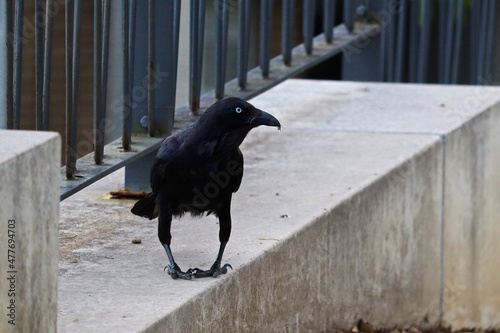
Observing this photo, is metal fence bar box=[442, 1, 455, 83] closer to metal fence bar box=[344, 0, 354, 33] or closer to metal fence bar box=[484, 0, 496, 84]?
metal fence bar box=[484, 0, 496, 84]

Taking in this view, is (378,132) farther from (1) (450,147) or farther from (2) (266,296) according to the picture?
(2) (266,296)

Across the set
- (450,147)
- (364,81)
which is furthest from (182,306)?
(364,81)

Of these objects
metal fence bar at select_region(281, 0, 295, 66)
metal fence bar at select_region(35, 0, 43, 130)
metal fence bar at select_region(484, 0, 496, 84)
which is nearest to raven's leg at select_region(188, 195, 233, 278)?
metal fence bar at select_region(35, 0, 43, 130)

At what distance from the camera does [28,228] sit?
207 centimetres

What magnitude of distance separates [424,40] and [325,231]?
3452 millimetres

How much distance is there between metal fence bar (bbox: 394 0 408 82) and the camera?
22.5 ft

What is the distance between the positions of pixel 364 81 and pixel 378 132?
196 centimetres

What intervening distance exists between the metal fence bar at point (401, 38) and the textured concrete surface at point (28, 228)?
202 inches

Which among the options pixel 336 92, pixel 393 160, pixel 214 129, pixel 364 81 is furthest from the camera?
pixel 364 81

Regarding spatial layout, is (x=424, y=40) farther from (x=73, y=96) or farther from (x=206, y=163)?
(x=206, y=163)

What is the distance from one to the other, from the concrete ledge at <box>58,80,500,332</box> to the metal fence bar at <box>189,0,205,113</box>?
566 mm

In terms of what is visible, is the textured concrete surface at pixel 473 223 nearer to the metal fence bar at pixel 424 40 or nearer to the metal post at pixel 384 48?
the metal fence bar at pixel 424 40

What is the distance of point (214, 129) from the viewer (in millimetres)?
2980

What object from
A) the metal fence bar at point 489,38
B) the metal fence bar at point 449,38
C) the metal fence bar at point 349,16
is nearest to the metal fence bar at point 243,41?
the metal fence bar at point 349,16
